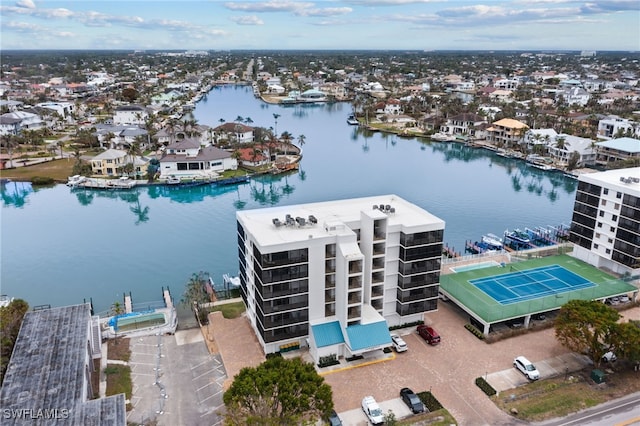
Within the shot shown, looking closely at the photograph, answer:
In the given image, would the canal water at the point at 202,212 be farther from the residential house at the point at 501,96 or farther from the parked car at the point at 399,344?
the residential house at the point at 501,96

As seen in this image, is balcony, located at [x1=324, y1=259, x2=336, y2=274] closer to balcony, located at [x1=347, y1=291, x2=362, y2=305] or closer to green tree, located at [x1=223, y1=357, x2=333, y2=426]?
Answer: balcony, located at [x1=347, y1=291, x2=362, y2=305]

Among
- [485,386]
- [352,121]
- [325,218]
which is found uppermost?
[325,218]

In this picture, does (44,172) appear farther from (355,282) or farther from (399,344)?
(399,344)

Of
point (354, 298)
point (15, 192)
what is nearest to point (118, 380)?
point (354, 298)

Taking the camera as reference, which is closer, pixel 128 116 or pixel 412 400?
pixel 412 400

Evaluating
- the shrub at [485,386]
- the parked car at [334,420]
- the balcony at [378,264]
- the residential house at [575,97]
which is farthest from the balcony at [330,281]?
the residential house at [575,97]
